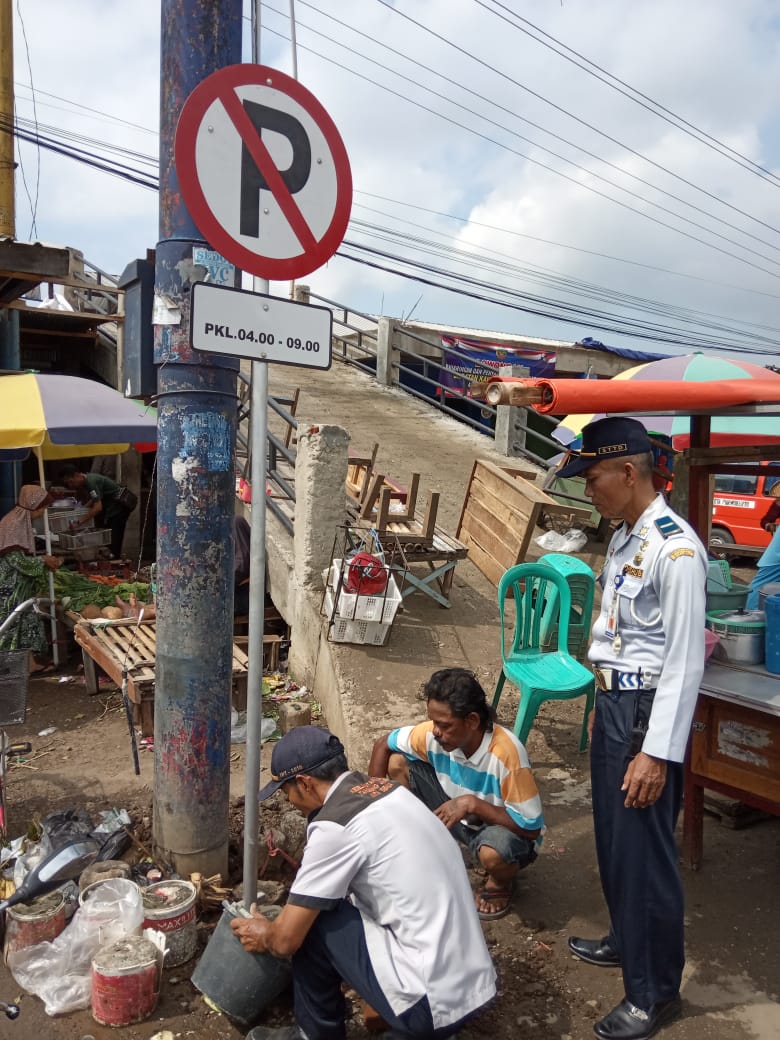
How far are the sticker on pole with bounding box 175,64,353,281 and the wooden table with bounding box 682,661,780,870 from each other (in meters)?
2.34

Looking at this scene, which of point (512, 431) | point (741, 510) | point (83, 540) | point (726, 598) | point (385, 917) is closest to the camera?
point (385, 917)

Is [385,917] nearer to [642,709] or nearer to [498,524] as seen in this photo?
[642,709]

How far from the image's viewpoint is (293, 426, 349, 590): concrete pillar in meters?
5.80

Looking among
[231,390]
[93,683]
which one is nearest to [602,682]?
[231,390]

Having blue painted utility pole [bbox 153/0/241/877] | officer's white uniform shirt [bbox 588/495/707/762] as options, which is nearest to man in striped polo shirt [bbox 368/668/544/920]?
officer's white uniform shirt [bbox 588/495/707/762]

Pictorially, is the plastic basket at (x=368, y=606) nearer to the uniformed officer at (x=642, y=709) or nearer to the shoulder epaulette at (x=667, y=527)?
the uniformed officer at (x=642, y=709)

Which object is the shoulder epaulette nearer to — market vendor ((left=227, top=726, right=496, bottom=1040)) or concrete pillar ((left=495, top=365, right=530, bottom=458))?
market vendor ((left=227, top=726, right=496, bottom=1040))

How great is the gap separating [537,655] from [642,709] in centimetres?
228

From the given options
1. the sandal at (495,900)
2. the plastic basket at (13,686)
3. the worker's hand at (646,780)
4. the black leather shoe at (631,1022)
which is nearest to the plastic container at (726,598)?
the worker's hand at (646,780)

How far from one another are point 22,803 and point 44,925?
170cm

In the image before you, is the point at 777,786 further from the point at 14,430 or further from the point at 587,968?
the point at 14,430

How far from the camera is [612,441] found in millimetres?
2586

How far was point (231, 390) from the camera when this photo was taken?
3.16 meters

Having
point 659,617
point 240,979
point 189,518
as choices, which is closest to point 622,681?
point 659,617
